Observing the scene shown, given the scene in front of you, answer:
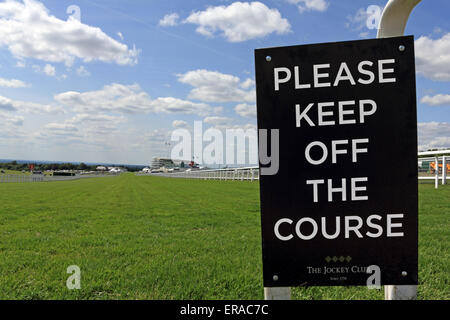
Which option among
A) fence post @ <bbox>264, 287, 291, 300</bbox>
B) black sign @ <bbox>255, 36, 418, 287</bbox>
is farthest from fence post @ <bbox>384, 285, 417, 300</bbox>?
fence post @ <bbox>264, 287, 291, 300</bbox>

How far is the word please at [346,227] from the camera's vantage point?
238 cm

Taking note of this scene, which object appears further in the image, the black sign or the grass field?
the grass field

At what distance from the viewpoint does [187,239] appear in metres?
6.08

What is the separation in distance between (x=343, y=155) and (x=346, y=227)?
503mm

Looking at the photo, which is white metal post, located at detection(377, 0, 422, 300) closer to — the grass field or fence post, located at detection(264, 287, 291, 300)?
fence post, located at detection(264, 287, 291, 300)

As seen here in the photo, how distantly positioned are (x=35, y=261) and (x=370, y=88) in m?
4.72

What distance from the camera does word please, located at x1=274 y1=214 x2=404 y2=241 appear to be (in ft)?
7.80

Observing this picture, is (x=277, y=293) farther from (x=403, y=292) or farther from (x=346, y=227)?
(x=403, y=292)

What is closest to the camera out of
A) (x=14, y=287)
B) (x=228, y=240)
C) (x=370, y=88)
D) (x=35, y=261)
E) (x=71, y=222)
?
(x=370, y=88)

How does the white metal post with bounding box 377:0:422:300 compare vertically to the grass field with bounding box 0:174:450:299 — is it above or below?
above

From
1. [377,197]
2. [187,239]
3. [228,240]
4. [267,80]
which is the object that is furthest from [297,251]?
[187,239]

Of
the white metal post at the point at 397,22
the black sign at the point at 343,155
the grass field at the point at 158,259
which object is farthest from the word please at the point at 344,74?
the grass field at the point at 158,259

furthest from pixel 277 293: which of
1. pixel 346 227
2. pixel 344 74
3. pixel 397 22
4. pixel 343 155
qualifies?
pixel 397 22

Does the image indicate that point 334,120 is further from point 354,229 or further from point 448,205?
point 448,205
